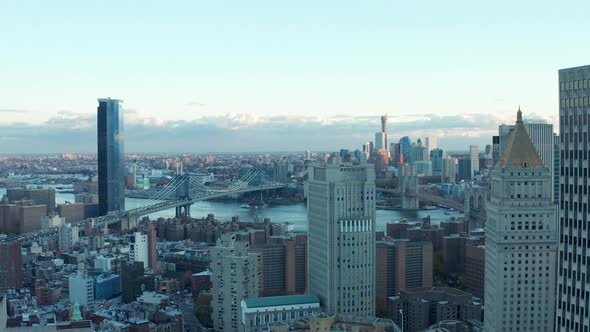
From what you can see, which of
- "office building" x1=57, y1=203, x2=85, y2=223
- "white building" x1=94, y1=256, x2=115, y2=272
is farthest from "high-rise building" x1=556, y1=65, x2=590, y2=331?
"office building" x1=57, y1=203, x2=85, y2=223

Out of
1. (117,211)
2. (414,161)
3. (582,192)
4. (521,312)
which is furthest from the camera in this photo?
(414,161)

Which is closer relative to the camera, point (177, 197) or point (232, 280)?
point (232, 280)

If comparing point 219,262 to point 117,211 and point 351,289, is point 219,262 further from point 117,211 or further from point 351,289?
point 117,211

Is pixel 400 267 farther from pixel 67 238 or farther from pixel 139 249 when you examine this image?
pixel 67 238

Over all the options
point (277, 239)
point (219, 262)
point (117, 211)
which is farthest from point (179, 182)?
point (219, 262)

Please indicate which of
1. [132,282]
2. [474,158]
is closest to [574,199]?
[132,282]

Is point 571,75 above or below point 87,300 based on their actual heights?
above

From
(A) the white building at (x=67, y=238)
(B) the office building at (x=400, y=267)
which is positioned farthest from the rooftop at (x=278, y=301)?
(A) the white building at (x=67, y=238)
